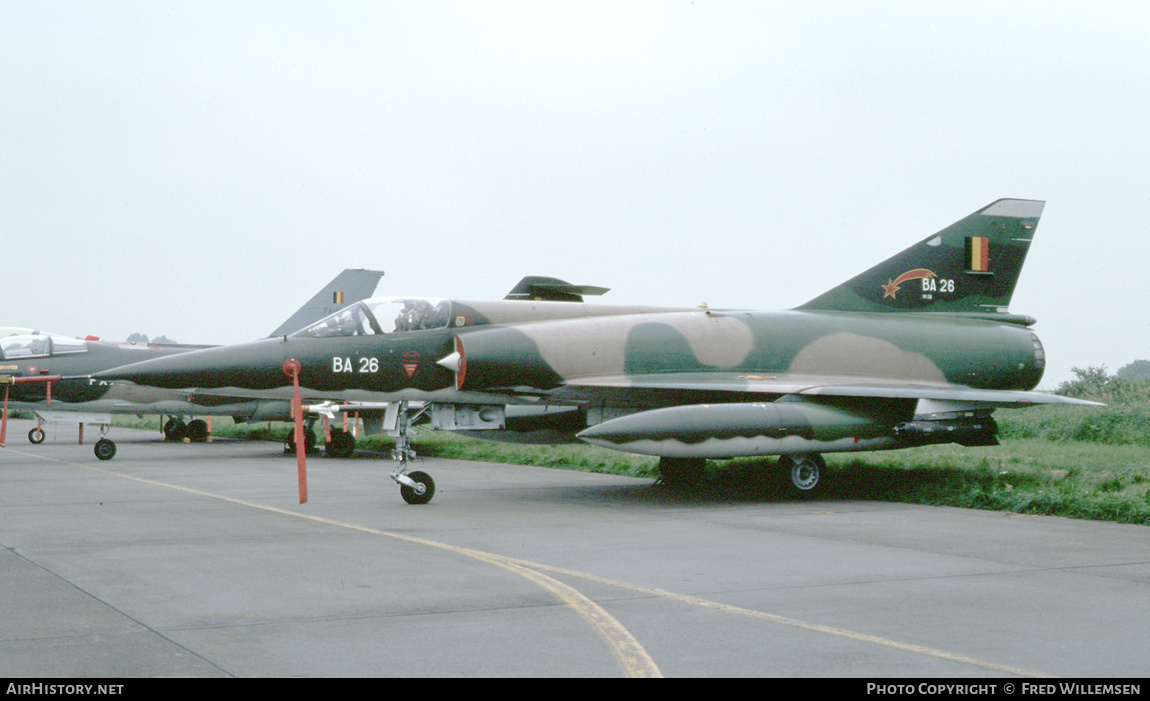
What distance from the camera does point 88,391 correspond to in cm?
2172

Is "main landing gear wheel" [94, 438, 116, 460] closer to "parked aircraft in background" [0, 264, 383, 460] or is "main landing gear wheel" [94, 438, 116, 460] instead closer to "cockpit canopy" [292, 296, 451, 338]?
"parked aircraft in background" [0, 264, 383, 460]

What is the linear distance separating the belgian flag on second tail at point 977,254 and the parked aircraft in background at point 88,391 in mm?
14377

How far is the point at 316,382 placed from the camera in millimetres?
12125

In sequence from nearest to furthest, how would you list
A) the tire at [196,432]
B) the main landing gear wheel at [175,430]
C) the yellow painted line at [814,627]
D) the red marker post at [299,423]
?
the yellow painted line at [814,627], the red marker post at [299,423], the main landing gear wheel at [175,430], the tire at [196,432]

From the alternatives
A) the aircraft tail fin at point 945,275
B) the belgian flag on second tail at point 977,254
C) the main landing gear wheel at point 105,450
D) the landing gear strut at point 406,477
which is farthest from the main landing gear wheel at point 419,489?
the main landing gear wheel at point 105,450

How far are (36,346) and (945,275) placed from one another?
17.3m

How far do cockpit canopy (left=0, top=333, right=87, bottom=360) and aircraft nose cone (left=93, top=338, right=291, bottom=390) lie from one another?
1010cm

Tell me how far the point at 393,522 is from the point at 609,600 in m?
4.30

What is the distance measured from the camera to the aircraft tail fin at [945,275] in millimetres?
14680

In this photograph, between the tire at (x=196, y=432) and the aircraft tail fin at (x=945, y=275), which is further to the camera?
the tire at (x=196, y=432)

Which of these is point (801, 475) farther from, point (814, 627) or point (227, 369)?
point (814, 627)

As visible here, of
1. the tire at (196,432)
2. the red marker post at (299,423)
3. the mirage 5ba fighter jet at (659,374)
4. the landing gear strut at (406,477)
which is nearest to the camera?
the red marker post at (299,423)

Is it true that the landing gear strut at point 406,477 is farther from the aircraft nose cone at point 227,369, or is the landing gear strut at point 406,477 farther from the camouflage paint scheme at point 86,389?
the camouflage paint scheme at point 86,389

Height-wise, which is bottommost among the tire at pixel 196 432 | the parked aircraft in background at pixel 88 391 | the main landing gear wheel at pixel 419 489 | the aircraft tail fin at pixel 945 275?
the tire at pixel 196 432
